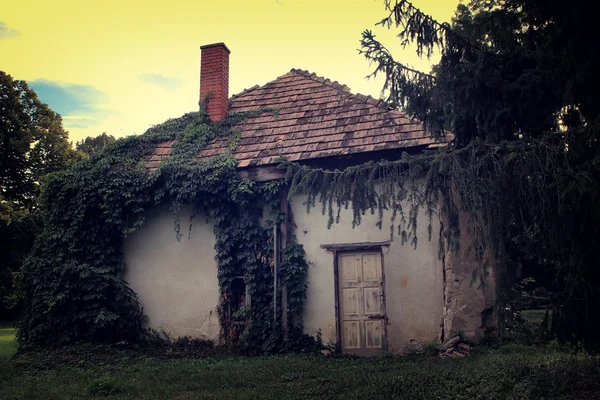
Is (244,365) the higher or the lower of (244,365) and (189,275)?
the lower

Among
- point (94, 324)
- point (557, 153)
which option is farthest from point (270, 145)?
point (557, 153)

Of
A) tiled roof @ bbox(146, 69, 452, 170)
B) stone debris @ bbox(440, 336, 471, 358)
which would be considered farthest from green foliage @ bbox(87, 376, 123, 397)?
tiled roof @ bbox(146, 69, 452, 170)

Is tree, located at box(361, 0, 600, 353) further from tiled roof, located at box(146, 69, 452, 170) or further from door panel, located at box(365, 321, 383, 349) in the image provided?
door panel, located at box(365, 321, 383, 349)

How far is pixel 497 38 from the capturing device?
609 cm

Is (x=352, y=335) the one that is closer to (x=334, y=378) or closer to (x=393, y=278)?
(x=393, y=278)

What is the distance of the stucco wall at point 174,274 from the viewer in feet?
35.1

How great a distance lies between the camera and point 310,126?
1130 cm

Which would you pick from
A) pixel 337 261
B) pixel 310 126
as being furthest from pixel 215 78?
pixel 337 261

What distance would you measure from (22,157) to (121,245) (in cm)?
1395

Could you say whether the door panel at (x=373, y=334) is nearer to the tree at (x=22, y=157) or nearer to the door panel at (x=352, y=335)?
the door panel at (x=352, y=335)

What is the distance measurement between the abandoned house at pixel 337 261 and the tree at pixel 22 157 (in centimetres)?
1313

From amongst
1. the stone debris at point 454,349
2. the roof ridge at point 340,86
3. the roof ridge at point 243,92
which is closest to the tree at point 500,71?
the stone debris at point 454,349

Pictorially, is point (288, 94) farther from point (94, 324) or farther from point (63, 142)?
point (63, 142)

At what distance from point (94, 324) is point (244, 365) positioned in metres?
3.94
